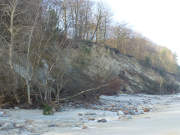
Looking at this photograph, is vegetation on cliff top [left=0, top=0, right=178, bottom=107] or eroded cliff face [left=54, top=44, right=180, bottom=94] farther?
eroded cliff face [left=54, top=44, right=180, bottom=94]

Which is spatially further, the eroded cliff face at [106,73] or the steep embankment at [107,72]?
the steep embankment at [107,72]

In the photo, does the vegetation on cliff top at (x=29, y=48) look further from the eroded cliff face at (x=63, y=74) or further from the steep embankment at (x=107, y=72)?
the steep embankment at (x=107, y=72)

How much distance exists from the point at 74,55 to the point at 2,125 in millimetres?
6848

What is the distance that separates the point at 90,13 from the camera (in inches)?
823

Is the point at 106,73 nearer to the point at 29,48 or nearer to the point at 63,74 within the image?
the point at 63,74

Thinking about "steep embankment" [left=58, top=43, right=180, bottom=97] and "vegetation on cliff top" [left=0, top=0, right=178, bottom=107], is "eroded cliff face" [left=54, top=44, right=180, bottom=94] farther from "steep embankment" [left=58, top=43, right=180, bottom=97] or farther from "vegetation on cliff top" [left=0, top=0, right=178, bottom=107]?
"vegetation on cliff top" [left=0, top=0, right=178, bottom=107]

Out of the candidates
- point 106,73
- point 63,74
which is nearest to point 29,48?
point 63,74

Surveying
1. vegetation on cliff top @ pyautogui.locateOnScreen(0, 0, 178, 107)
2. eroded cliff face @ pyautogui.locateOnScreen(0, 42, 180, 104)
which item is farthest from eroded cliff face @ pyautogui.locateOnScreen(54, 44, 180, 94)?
vegetation on cliff top @ pyautogui.locateOnScreen(0, 0, 178, 107)

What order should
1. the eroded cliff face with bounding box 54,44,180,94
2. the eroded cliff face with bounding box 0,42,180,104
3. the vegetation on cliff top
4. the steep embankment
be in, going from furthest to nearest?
the steep embankment
the eroded cliff face with bounding box 54,44,180,94
the eroded cliff face with bounding box 0,42,180,104
the vegetation on cliff top

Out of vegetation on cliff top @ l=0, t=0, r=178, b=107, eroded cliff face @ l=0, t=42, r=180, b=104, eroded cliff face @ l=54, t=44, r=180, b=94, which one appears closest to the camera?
vegetation on cliff top @ l=0, t=0, r=178, b=107

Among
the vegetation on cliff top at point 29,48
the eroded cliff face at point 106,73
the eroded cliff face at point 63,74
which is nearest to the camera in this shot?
the vegetation on cliff top at point 29,48

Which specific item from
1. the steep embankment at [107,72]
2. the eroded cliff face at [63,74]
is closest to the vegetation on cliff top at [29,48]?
the eroded cliff face at [63,74]

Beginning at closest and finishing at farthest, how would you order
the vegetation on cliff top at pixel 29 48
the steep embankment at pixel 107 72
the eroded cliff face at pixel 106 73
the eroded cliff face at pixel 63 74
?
the vegetation on cliff top at pixel 29 48 → the eroded cliff face at pixel 63 74 → the eroded cliff face at pixel 106 73 → the steep embankment at pixel 107 72

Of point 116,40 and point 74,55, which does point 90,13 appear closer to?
point 116,40
